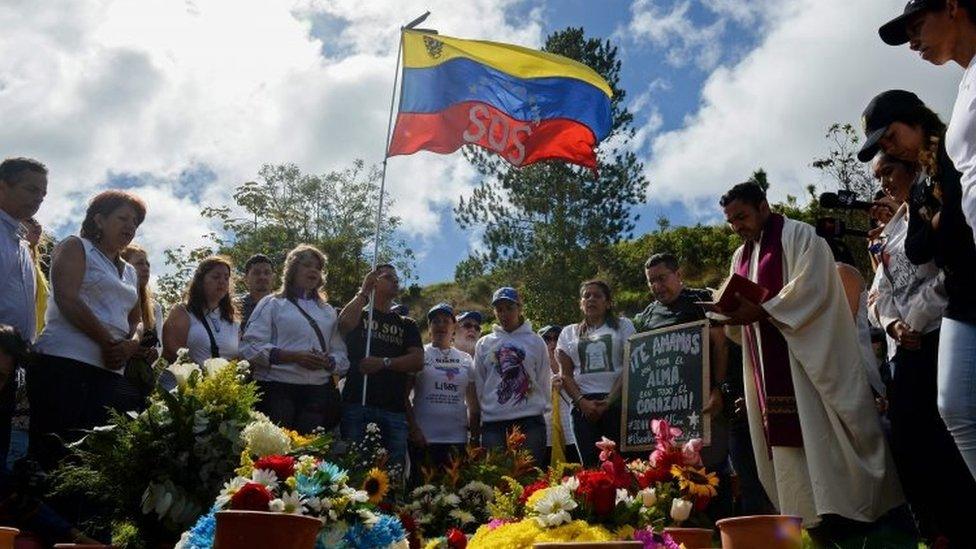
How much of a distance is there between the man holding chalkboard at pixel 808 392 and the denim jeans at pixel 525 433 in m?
2.77

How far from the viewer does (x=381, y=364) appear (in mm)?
7016

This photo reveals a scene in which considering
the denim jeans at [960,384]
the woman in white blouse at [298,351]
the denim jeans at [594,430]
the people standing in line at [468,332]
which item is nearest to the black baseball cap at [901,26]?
the denim jeans at [960,384]

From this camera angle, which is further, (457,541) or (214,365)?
(457,541)

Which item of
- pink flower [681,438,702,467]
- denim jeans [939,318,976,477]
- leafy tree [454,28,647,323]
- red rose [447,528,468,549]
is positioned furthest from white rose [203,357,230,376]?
leafy tree [454,28,647,323]

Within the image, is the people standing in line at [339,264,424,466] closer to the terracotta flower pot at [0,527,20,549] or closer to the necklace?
the necklace

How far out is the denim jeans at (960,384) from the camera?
2889mm

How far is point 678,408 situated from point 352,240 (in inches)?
1205

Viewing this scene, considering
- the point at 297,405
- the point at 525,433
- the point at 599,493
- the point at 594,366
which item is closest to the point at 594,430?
the point at 594,366

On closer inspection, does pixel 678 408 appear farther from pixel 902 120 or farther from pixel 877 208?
pixel 902 120

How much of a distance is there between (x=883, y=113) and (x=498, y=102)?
4853mm

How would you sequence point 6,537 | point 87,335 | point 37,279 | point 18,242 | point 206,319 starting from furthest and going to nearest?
point 206,319, point 37,279, point 18,242, point 87,335, point 6,537

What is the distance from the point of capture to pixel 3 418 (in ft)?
15.3

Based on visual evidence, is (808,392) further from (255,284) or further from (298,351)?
(255,284)

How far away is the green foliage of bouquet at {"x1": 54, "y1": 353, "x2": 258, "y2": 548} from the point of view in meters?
3.29
